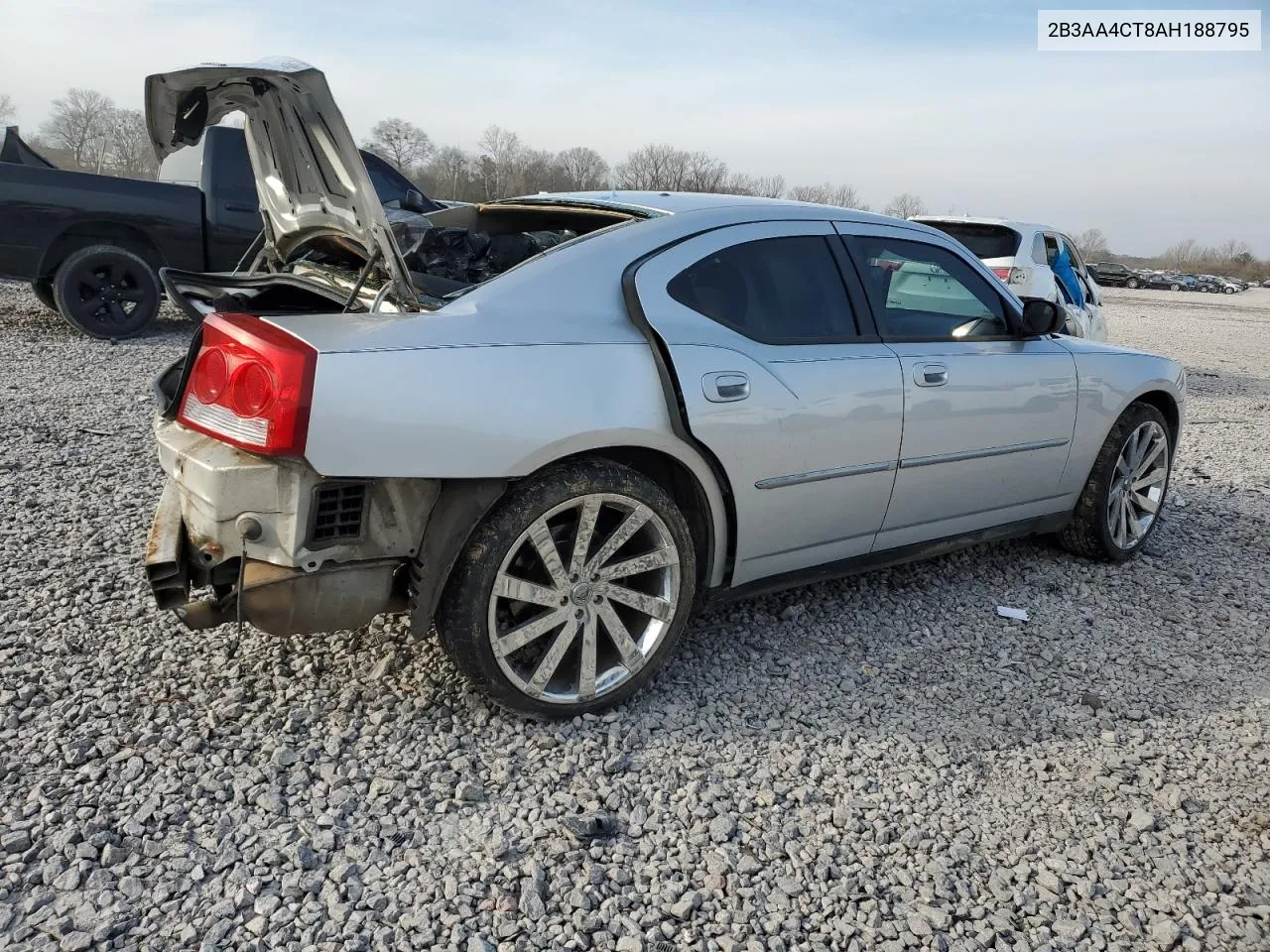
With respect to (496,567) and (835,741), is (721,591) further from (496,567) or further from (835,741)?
(496,567)

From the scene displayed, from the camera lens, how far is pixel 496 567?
2758mm

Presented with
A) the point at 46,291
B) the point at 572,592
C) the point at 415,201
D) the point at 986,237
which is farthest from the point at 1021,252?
the point at 46,291

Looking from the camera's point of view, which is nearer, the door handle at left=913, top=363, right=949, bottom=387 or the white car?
the door handle at left=913, top=363, right=949, bottom=387

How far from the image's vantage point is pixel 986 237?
9617mm

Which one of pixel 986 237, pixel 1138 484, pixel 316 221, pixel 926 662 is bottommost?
pixel 926 662

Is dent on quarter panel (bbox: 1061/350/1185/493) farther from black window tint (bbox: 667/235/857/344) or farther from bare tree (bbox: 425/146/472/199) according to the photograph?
bare tree (bbox: 425/146/472/199)

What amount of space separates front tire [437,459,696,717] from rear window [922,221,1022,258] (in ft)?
24.0

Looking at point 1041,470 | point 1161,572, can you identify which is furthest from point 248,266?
point 1161,572

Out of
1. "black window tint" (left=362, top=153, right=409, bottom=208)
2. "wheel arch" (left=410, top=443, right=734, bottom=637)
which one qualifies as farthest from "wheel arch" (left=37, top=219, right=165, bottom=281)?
"wheel arch" (left=410, top=443, right=734, bottom=637)

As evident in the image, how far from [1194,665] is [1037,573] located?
0.91 metres

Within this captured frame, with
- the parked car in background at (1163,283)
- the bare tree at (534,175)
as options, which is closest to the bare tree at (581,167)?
the bare tree at (534,175)

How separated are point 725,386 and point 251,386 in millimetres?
1376

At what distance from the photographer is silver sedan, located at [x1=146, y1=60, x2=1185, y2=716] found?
2.56m

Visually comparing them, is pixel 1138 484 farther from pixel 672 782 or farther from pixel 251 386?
pixel 251 386
